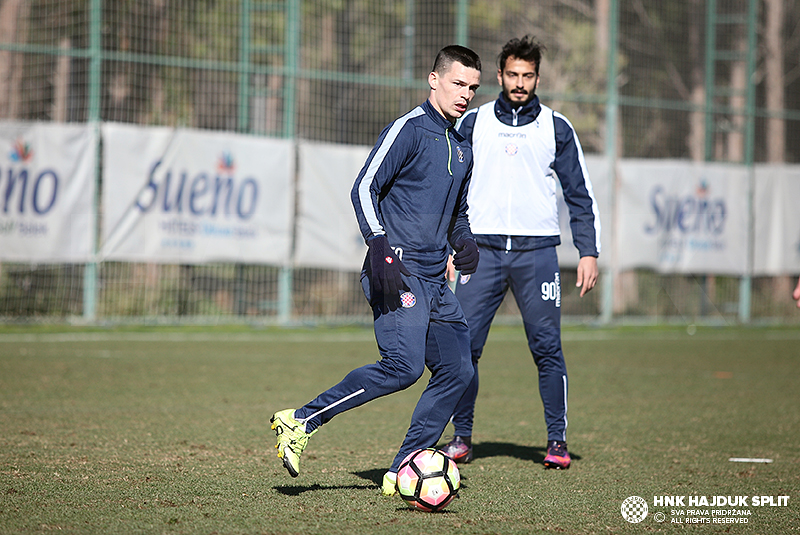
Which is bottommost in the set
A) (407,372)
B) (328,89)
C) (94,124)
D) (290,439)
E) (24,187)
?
(290,439)

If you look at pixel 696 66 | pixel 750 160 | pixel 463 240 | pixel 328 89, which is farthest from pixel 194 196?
pixel 696 66

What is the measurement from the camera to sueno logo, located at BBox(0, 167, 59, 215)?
12.9 metres

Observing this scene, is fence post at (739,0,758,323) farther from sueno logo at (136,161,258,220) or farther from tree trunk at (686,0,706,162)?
sueno logo at (136,161,258,220)

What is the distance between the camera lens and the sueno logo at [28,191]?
42.3ft

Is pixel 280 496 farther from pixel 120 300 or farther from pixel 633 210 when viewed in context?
pixel 633 210

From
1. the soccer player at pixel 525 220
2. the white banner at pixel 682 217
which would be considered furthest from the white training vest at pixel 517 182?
the white banner at pixel 682 217

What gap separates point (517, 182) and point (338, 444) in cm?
200

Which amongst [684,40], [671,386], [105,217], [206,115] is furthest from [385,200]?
[684,40]

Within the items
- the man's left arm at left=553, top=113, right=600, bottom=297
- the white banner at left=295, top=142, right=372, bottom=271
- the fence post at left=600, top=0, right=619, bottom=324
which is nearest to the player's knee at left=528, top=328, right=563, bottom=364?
the man's left arm at left=553, top=113, right=600, bottom=297

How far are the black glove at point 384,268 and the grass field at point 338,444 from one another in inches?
40.2

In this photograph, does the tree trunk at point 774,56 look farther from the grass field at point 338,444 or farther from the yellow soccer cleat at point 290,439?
the yellow soccer cleat at point 290,439

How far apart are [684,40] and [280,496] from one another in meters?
16.4

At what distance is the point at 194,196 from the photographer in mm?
13766

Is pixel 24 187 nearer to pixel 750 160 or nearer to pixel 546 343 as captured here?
pixel 546 343
